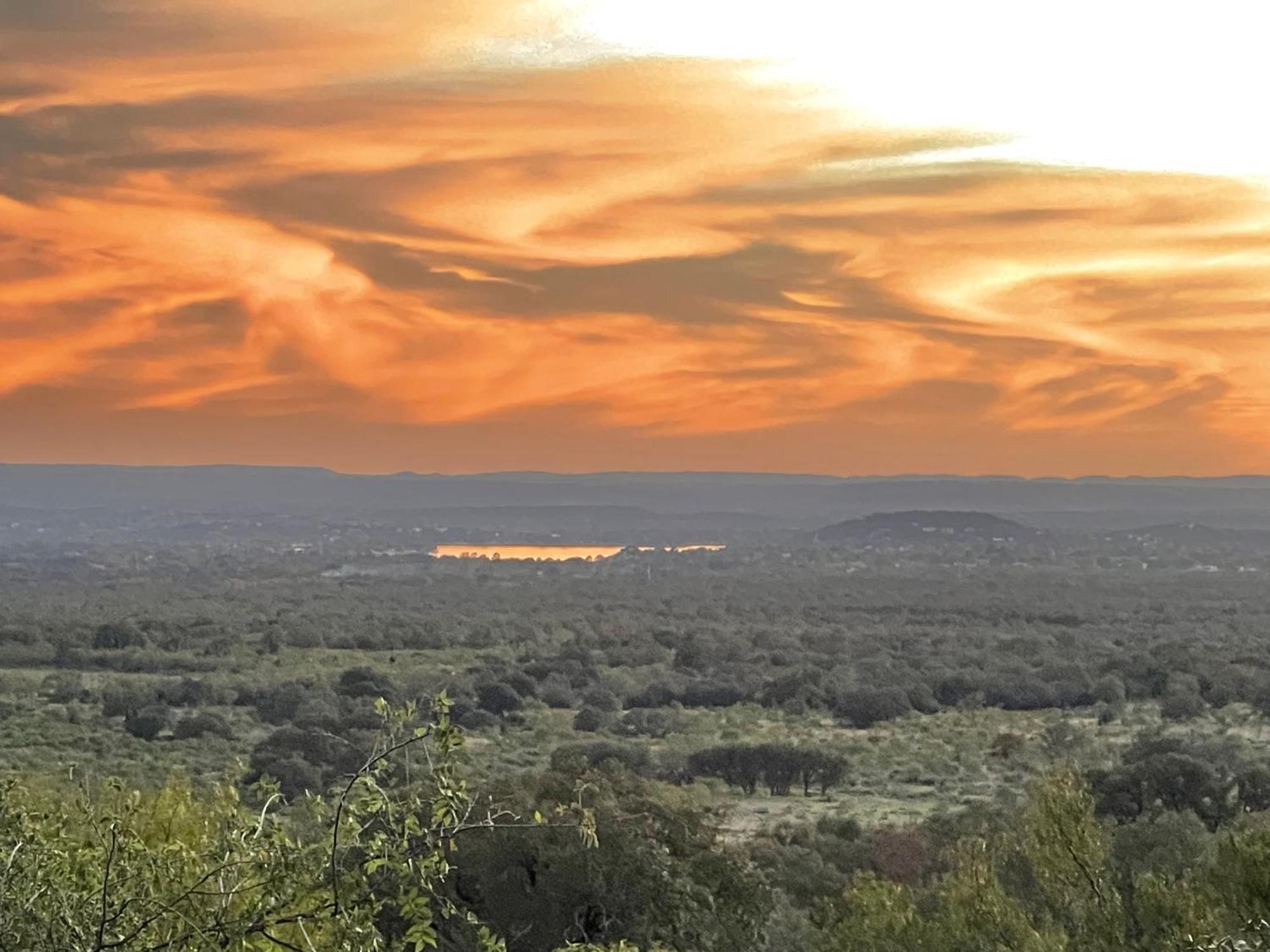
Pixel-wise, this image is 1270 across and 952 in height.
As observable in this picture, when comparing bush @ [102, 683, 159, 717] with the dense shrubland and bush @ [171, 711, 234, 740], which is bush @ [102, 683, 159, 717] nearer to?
the dense shrubland

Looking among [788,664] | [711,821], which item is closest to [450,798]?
[711,821]

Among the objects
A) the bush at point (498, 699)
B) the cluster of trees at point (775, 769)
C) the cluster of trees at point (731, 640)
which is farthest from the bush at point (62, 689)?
the cluster of trees at point (775, 769)

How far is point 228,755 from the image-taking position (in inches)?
2259

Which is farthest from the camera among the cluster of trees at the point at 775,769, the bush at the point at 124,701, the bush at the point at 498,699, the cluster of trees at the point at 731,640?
the cluster of trees at the point at 731,640


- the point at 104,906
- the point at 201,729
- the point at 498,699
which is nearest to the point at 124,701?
the point at 201,729

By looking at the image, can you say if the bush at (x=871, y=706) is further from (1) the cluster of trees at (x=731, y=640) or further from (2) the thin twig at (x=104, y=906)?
(2) the thin twig at (x=104, y=906)

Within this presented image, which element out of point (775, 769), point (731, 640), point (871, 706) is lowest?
point (731, 640)

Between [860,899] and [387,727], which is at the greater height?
[387,727]

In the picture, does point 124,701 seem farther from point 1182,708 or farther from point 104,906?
point 104,906

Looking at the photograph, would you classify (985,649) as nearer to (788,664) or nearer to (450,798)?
(788,664)

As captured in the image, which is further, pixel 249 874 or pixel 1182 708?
pixel 1182 708

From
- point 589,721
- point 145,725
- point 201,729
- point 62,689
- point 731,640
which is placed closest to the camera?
point 145,725

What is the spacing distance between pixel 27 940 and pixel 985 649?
108861 millimetres

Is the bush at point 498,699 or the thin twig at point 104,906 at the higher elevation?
the thin twig at point 104,906
